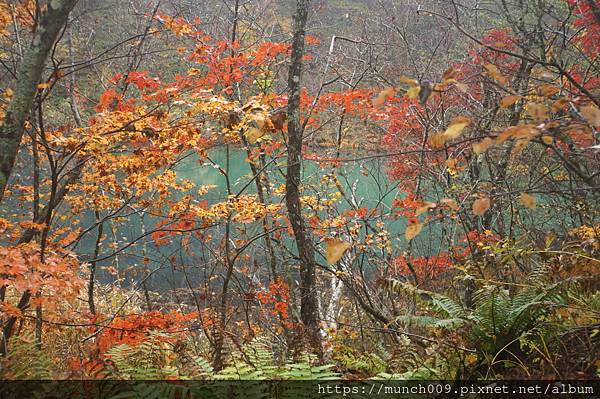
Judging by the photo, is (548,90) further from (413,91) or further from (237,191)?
(237,191)

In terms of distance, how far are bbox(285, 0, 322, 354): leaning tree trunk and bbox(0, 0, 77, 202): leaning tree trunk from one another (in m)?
2.56

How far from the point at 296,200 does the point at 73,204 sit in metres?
5.33

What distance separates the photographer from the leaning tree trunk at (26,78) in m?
3.03

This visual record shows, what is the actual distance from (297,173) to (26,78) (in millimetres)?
2940

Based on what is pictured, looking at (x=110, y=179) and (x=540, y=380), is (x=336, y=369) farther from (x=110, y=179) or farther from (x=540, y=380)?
(x=110, y=179)

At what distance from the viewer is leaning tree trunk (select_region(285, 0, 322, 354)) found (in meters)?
5.15

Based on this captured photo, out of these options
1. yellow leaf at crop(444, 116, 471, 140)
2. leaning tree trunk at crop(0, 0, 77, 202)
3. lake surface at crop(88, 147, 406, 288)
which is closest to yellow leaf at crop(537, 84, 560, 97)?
yellow leaf at crop(444, 116, 471, 140)

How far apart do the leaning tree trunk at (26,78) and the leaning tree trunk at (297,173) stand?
2.56m

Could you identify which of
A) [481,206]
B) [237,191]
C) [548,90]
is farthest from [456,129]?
[237,191]

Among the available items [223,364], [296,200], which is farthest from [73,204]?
[223,364]

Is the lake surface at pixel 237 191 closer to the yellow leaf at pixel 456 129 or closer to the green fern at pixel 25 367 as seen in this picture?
the green fern at pixel 25 367

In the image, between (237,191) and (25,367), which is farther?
(237,191)

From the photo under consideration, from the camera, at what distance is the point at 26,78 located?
3080 mm

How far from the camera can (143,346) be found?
118 inches
